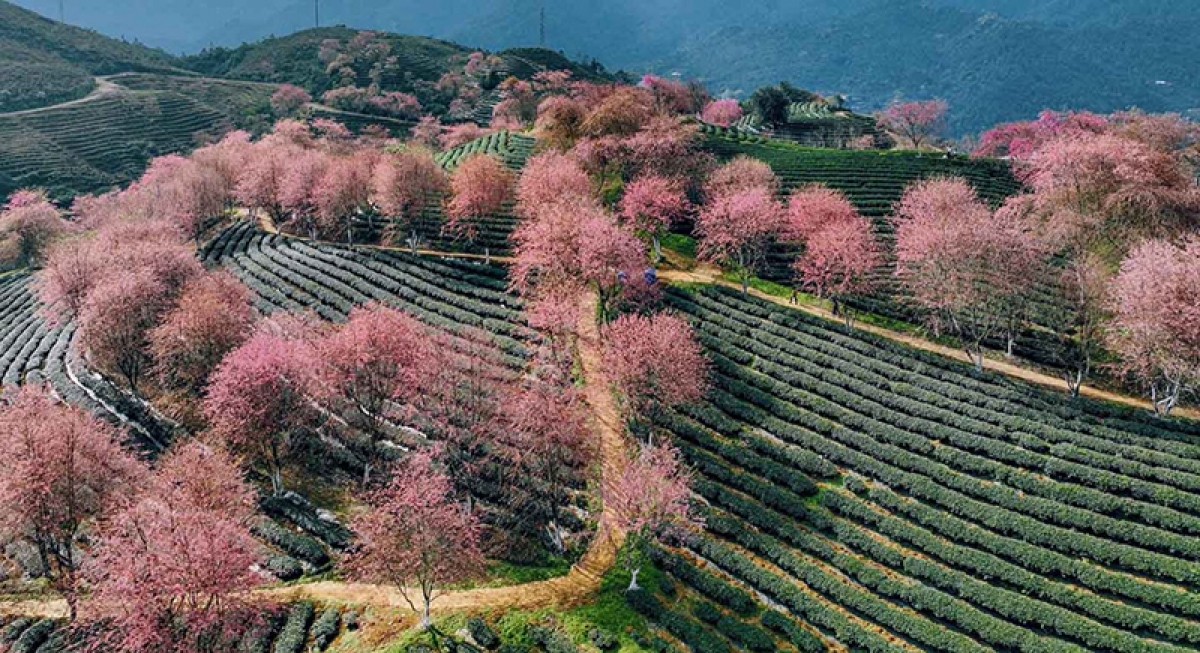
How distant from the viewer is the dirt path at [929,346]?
43156 millimetres

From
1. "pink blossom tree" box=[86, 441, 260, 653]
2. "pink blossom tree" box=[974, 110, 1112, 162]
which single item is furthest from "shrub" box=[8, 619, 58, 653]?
"pink blossom tree" box=[974, 110, 1112, 162]

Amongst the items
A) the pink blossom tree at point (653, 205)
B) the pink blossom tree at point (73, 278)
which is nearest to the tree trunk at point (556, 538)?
the pink blossom tree at point (653, 205)

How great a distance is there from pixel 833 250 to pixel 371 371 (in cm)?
3501

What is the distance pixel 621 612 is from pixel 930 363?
28935 millimetres

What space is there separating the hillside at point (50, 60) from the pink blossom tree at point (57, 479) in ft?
450

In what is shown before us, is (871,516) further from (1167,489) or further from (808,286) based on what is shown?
(808,286)

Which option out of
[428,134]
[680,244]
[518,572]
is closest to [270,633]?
[518,572]

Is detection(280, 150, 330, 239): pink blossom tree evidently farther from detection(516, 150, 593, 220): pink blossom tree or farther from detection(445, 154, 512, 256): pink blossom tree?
detection(516, 150, 593, 220): pink blossom tree

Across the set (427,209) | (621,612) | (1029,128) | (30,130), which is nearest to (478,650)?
(621,612)

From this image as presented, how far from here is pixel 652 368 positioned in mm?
40312

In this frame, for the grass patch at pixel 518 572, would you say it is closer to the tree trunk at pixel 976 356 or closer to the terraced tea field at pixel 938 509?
the terraced tea field at pixel 938 509

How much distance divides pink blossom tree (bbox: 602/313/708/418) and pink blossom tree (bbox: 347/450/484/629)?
517 inches

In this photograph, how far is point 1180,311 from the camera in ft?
122

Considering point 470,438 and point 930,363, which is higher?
point 930,363
